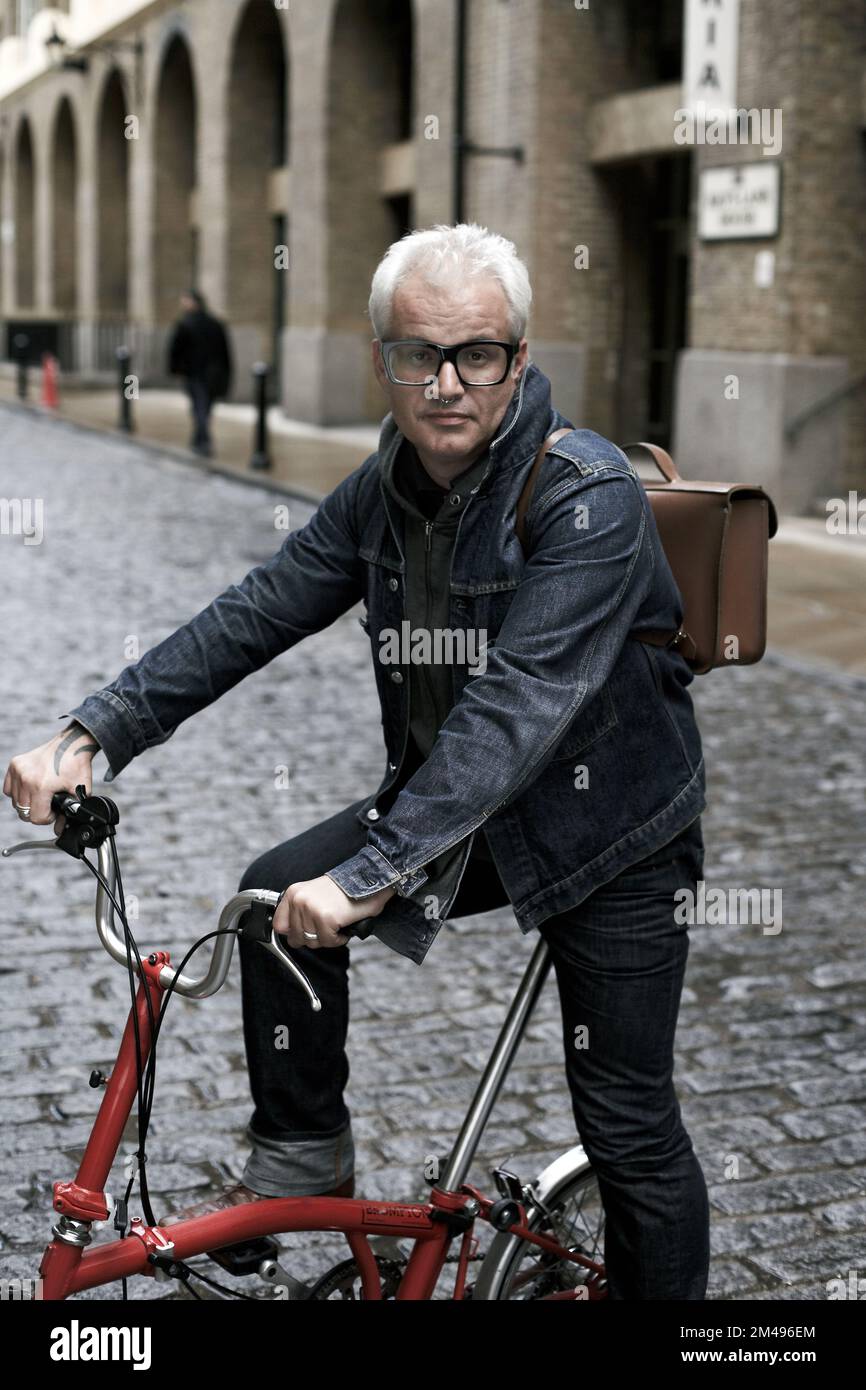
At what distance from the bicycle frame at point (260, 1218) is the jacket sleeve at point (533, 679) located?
0.41 m

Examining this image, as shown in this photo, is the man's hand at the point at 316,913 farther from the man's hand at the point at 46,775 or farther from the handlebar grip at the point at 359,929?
the man's hand at the point at 46,775

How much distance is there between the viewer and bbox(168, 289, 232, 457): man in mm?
20719

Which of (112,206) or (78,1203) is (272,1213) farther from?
(112,206)

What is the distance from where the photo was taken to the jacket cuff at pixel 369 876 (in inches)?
89.7

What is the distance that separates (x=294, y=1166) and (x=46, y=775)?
0.73m

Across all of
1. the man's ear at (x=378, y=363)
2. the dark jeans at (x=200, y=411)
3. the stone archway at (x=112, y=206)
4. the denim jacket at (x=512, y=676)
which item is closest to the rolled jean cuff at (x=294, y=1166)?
the denim jacket at (x=512, y=676)

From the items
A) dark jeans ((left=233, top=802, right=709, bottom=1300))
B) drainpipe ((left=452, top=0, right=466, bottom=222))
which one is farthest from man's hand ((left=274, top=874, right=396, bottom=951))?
drainpipe ((left=452, top=0, right=466, bottom=222))

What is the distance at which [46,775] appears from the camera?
2521 mm

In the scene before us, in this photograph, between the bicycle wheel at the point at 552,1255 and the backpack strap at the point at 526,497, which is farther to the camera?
the bicycle wheel at the point at 552,1255

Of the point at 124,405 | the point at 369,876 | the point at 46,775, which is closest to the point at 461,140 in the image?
the point at 124,405

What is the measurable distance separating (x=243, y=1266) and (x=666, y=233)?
19320mm

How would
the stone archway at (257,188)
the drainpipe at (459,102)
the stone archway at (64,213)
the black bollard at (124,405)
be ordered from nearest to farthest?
1. the drainpipe at (459,102)
2. the black bollard at (124,405)
3. the stone archway at (257,188)
4. the stone archway at (64,213)

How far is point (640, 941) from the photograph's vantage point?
2.60 metres

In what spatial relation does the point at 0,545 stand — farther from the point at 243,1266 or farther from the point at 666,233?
the point at 243,1266
